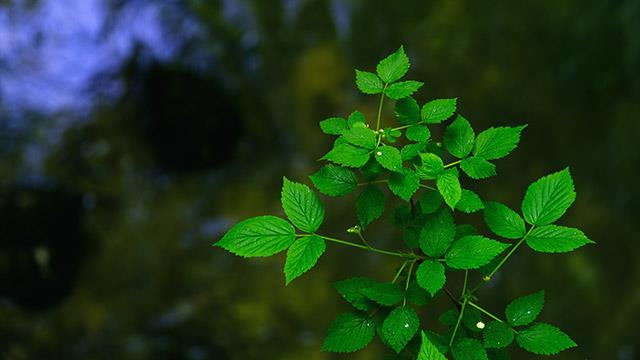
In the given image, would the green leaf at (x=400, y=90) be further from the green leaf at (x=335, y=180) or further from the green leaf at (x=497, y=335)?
the green leaf at (x=497, y=335)

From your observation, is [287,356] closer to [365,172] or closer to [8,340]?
[8,340]

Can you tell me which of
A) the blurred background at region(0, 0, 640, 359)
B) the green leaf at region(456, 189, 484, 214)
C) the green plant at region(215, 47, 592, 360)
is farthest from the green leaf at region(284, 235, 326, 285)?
the blurred background at region(0, 0, 640, 359)

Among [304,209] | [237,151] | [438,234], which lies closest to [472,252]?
[438,234]

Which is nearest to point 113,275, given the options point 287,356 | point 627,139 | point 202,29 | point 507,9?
point 287,356

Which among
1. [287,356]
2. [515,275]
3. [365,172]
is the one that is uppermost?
[365,172]

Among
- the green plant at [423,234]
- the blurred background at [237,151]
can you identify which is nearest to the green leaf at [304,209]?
the green plant at [423,234]

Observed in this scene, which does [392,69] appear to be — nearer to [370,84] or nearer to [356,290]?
[370,84]

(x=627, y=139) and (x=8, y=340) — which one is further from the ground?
(x=8, y=340)
